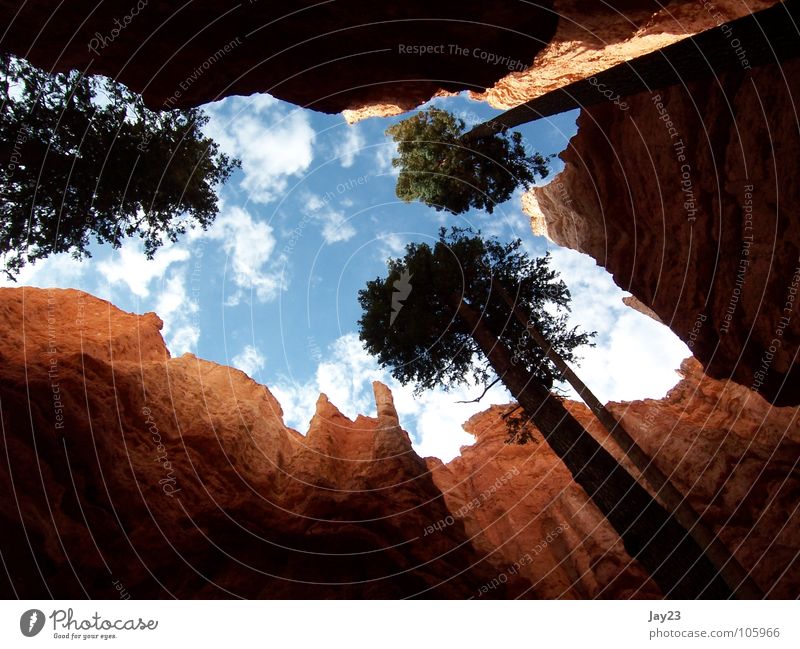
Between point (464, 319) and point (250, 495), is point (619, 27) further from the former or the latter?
point (250, 495)

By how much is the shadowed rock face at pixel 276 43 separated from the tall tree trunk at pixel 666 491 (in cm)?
832

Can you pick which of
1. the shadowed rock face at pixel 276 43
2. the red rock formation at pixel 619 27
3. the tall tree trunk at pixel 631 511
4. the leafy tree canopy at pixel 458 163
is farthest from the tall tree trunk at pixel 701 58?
the tall tree trunk at pixel 631 511

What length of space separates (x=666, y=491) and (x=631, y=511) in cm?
319

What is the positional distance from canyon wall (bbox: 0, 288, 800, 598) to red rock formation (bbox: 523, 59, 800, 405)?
950 centimetres

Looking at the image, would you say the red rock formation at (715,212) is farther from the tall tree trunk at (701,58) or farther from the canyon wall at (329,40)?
the canyon wall at (329,40)

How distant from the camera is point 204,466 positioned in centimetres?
1362

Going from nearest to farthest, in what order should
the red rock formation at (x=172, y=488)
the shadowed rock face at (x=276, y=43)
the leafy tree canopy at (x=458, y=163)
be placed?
A: 1. the shadowed rock face at (x=276, y=43)
2. the red rock formation at (x=172, y=488)
3. the leafy tree canopy at (x=458, y=163)

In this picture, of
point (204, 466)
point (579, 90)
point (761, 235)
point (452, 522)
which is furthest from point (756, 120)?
point (204, 466)

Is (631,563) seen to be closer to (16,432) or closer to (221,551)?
(221,551)

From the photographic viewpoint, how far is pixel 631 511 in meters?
8.56

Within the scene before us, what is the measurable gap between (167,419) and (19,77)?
1018 centimetres

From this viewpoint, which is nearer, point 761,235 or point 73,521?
point 761,235

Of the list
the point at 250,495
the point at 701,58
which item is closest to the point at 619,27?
the point at 701,58

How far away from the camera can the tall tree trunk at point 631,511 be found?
7641 millimetres
